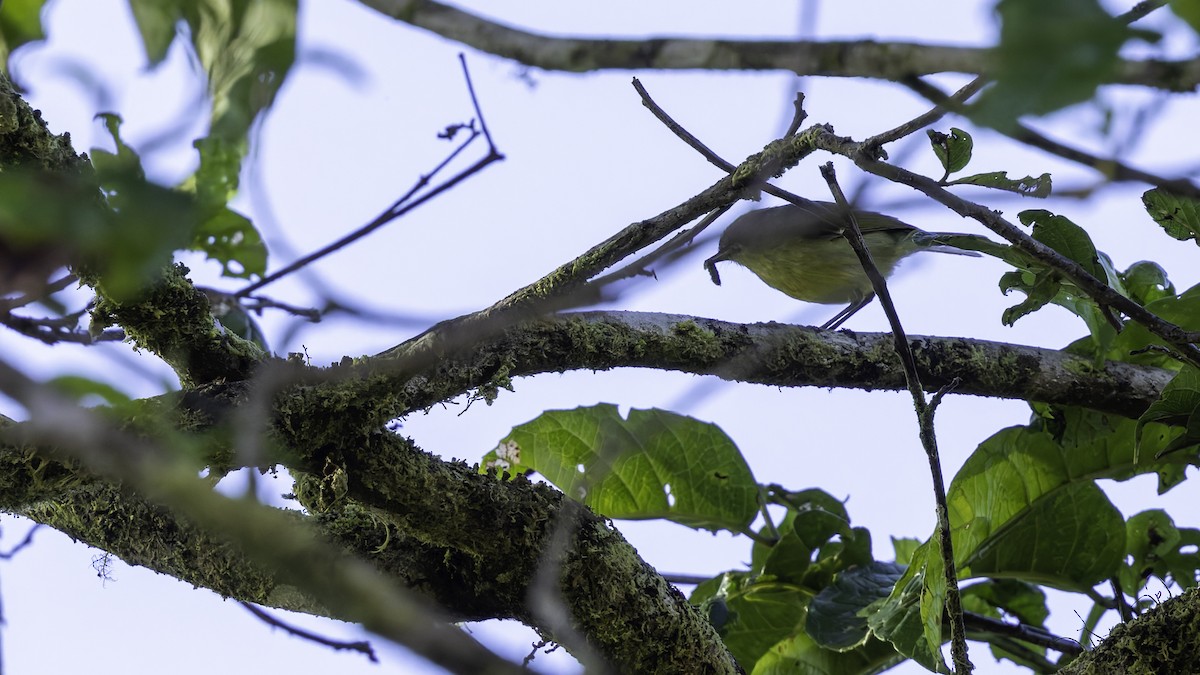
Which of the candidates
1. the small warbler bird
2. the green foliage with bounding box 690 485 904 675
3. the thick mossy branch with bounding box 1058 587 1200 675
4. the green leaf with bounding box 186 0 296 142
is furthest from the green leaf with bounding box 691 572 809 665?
the green leaf with bounding box 186 0 296 142

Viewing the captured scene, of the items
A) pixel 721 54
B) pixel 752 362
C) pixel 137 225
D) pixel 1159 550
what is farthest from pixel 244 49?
pixel 1159 550

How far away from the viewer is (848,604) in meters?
2.63

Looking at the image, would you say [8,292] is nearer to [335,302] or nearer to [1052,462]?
[335,302]

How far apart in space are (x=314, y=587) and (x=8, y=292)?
1.23 ft

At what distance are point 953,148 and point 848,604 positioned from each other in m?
1.26

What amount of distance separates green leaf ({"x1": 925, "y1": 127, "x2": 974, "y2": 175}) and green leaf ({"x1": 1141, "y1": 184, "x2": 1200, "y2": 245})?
556mm

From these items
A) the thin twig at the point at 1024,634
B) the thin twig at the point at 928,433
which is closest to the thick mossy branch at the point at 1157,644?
the thin twig at the point at 928,433

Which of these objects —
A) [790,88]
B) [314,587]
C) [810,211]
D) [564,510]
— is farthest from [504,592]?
[314,587]

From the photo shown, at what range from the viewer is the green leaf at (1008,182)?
1.93m

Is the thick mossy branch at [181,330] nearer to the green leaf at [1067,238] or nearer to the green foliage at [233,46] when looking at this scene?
the green foliage at [233,46]

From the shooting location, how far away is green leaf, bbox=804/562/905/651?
100 inches

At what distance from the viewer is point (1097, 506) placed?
2682 mm

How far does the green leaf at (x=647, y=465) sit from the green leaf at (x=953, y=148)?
0.99 meters

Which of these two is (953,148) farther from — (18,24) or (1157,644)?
(18,24)
